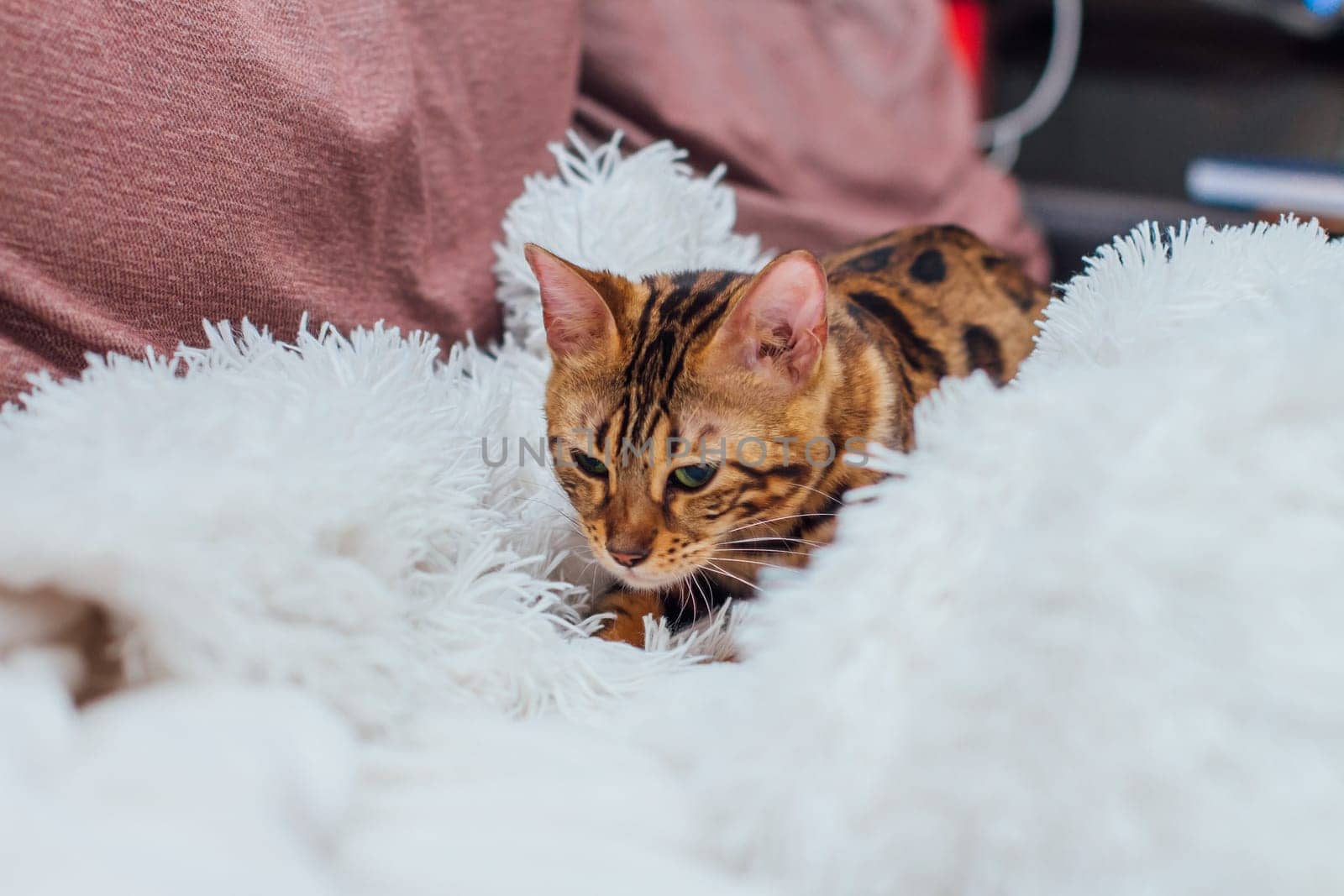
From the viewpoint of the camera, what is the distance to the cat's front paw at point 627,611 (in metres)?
0.84

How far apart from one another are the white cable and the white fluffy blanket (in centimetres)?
182

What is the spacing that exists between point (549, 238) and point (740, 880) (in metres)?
0.79

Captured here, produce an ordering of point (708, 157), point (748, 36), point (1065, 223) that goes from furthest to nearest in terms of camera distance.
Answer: point (1065, 223) → point (748, 36) → point (708, 157)

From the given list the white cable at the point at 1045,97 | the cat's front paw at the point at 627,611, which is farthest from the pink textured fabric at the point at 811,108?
the cat's front paw at the point at 627,611

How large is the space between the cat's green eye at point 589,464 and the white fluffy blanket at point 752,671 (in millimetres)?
207

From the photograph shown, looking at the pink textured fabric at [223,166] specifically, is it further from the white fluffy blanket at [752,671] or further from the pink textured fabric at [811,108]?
the pink textured fabric at [811,108]

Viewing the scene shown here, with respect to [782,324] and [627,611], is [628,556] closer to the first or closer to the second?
[627,611]

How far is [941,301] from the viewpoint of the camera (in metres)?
1.11

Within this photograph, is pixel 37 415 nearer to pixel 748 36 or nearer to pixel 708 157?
pixel 708 157

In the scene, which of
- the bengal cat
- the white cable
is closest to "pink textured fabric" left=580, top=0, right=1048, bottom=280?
the bengal cat

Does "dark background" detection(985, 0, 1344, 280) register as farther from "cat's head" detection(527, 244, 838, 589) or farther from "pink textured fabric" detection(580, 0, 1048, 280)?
"cat's head" detection(527, 244, 838, 589)

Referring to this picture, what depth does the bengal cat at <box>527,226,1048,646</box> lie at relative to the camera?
84cm

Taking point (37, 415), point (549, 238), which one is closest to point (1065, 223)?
point (549, 238)

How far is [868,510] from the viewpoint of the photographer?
612 millimetres
